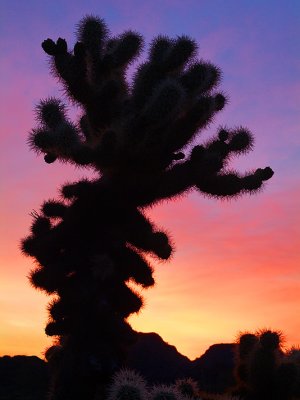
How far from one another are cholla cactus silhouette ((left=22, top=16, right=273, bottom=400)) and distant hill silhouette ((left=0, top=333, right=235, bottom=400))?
9287 mm

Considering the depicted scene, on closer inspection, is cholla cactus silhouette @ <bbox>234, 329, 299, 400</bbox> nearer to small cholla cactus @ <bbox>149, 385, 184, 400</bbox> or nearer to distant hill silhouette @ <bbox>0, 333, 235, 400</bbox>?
small cholla cactus @ <bbox>149, 385, 184, 400</bbox>

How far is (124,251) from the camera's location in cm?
946

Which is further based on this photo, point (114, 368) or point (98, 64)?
point (98, 64)

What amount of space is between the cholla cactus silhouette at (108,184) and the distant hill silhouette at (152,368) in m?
9.29

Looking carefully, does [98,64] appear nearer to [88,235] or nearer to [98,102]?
[98,102]

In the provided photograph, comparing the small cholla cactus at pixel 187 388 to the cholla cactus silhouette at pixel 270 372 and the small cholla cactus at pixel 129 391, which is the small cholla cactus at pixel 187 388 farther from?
the small cholla cactus at pixel 129 391

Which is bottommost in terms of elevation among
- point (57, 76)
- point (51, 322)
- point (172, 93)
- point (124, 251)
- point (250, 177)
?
point (51, 322)

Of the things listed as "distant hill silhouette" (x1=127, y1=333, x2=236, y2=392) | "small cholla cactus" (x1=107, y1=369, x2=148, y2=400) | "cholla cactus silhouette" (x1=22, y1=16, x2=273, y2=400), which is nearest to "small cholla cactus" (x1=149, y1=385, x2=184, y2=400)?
"small cholla cactus" (x1=107, y1=369, x2=148, y2=400)

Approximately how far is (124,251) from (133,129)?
6.86 ft

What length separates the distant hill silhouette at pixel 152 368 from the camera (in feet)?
62.3

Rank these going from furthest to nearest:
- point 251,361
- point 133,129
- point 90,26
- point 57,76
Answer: point 90,26 → point 57,76 → point 133,129 → point 251,361

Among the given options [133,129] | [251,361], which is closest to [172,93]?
[133,129]

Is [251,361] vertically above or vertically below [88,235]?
below

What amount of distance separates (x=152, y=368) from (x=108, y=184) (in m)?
13.9
